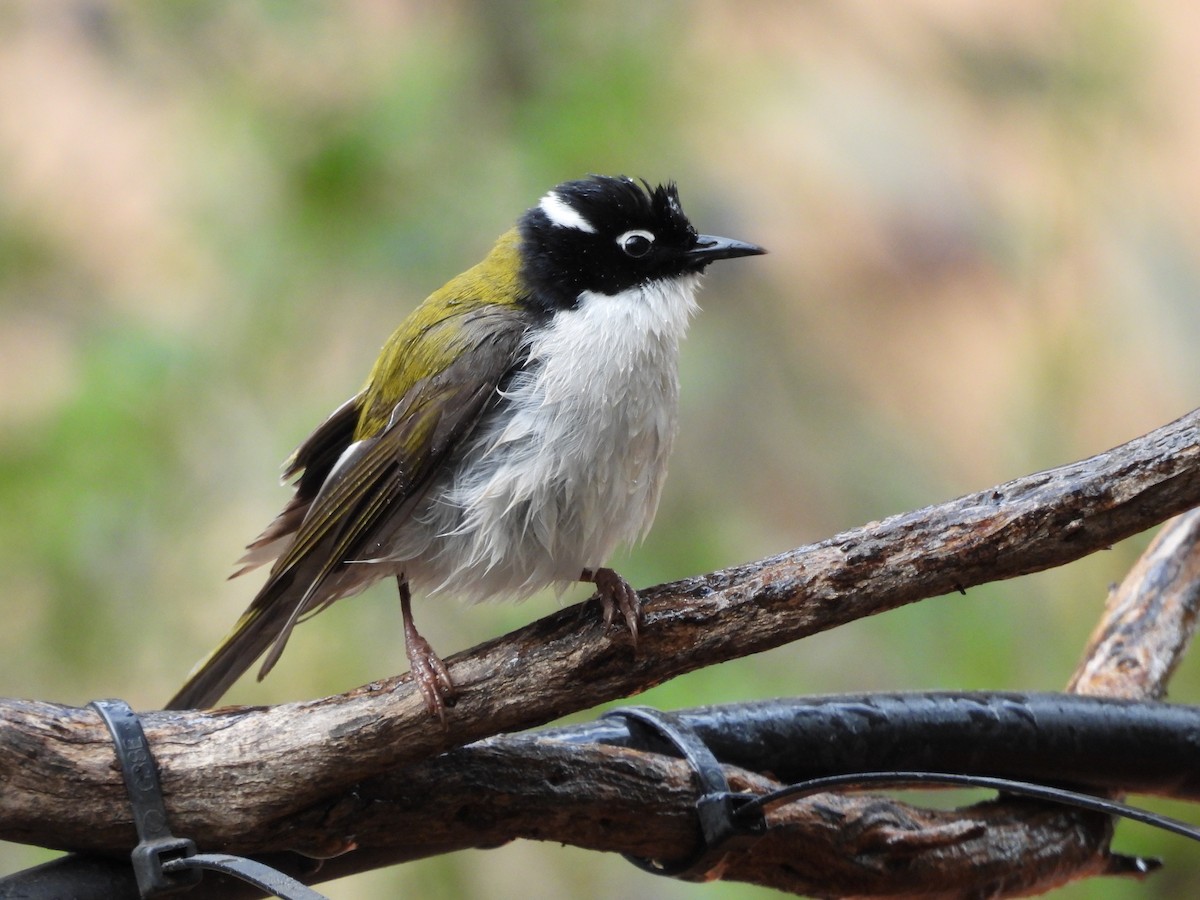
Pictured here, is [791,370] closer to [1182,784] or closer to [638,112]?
[638,112]

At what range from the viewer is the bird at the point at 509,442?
102 inches

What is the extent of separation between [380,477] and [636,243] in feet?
2.56

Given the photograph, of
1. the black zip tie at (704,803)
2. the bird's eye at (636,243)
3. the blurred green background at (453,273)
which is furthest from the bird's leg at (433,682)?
the blurred green background at (453,273)

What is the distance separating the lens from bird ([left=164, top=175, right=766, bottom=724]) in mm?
2586

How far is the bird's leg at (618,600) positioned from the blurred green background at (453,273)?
1370 millimetres

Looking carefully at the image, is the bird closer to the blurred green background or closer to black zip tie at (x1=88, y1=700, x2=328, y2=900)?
black zip tie at (x1=88, y1=700, x2=328, y2=900)

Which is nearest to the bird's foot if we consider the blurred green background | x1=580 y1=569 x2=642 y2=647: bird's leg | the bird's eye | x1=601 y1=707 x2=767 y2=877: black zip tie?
x1=580 y1=569 x2=642 y2=647: bird's leg

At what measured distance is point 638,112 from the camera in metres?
4.04

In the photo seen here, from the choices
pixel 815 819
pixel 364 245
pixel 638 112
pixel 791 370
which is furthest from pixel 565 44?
pixel 815 819

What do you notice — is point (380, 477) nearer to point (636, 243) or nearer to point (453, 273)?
point (636, 243)

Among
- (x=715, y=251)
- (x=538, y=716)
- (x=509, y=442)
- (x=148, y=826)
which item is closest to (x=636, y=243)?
(x=715, y=251)

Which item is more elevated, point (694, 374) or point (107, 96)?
point (107, 96)

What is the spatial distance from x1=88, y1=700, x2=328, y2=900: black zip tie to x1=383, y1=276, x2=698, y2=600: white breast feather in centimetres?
84

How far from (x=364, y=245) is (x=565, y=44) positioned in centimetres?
98
